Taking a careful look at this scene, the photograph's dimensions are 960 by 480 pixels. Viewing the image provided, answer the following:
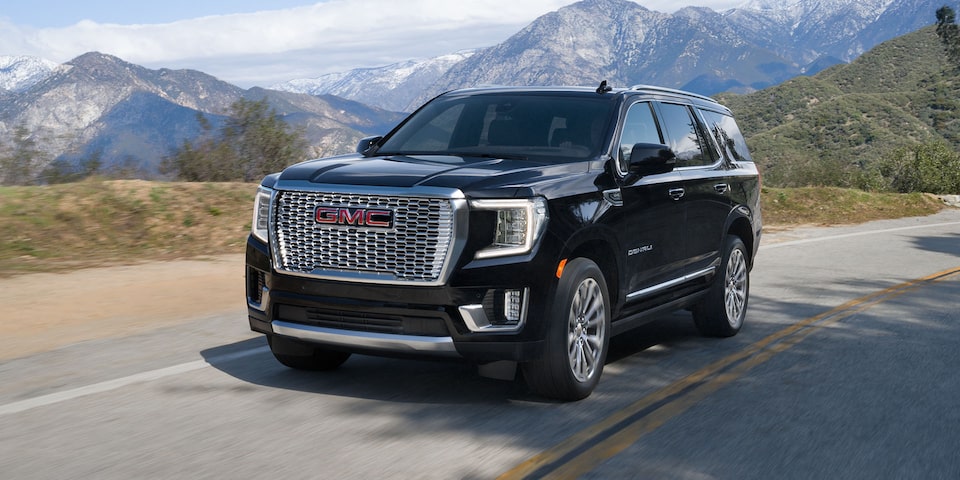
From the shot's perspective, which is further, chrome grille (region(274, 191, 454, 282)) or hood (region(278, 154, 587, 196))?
hood (region(278, 154, 587, 196))

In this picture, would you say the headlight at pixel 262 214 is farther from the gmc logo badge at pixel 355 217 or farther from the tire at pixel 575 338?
the tire at pixel 575 338

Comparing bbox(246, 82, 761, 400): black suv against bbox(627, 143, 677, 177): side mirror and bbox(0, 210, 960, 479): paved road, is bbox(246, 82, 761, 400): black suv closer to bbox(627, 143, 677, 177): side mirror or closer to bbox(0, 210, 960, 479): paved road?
bbox(627, 143, 677, 177): side mirror

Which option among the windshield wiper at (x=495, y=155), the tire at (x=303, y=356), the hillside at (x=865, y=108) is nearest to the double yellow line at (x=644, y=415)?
the windshield wiper at (x=495, y=155)

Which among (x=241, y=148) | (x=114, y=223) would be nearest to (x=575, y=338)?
(x=114, y=223)

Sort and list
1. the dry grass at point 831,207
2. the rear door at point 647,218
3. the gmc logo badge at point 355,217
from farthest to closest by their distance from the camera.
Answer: the dry grass at point 831,207 < the rear door at point 647,218 < the gmc logo badge at point 355,217

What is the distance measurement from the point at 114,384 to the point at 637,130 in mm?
3910

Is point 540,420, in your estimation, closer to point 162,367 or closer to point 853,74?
point 162,367

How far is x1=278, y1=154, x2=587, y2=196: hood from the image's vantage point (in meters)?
5.65

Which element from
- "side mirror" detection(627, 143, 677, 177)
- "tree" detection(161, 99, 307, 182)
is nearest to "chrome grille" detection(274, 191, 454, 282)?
"side mirror" detection(627, 143, 677, 177)

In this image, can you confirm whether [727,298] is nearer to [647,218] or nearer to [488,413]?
[647,218]

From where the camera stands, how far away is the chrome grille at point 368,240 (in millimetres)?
5527

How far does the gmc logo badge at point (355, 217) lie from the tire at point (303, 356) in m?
0.89

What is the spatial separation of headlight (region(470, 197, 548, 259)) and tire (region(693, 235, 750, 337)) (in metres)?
3.06

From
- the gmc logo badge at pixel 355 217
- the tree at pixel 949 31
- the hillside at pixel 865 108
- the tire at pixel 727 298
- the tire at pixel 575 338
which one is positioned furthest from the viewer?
the tree at pixel 949 31
